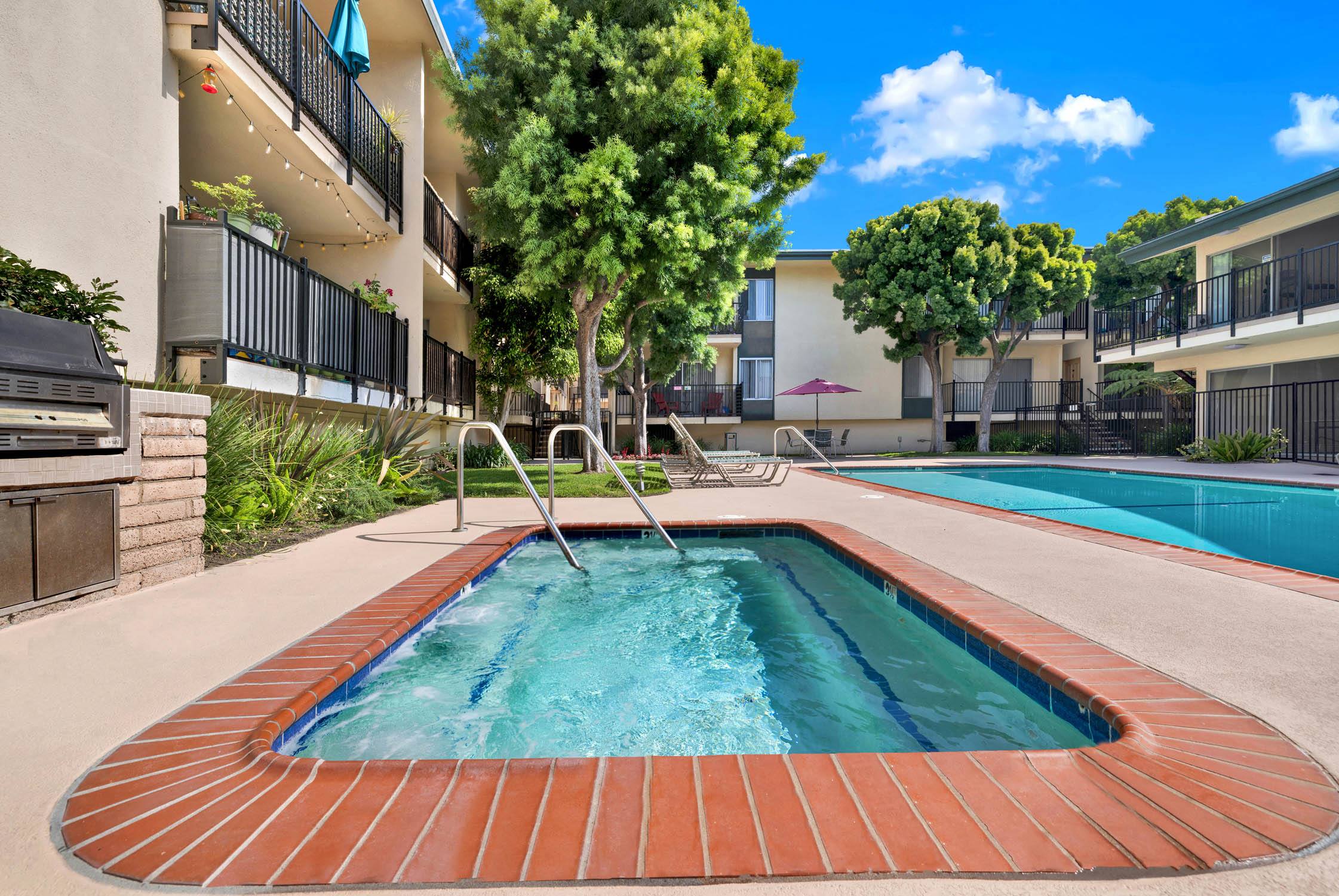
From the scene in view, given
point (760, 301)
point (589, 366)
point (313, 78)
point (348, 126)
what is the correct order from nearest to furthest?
point (313, 78)
point (348, 126)
point (589, 366)
point (760, 301)

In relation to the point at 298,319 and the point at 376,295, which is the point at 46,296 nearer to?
the point at 298,319

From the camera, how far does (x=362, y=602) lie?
10.9 ft

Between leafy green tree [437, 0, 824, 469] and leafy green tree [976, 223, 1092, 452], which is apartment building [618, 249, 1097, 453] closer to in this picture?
leafy green tree [976, 223, 1092, 452]

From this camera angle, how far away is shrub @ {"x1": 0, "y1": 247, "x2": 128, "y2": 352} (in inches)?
130

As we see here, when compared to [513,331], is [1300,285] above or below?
above

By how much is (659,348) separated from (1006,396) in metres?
15.4

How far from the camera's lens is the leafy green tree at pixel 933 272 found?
21.0 m

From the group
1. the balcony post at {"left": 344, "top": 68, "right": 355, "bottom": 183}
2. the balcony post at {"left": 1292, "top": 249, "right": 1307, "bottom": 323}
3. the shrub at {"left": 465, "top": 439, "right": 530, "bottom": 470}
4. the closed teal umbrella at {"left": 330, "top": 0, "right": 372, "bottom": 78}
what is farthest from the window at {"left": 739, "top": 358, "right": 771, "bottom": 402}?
the closed teal umbrella at {"left": 330, "top": 0, "right": 372, "bottom": 78}

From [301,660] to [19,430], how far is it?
1.71m

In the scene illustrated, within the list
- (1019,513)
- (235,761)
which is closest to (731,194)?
(1019,513)

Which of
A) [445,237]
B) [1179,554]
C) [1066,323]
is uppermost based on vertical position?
[1066,323]

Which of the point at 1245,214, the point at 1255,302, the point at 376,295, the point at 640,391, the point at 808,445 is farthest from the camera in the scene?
the point at 640,391

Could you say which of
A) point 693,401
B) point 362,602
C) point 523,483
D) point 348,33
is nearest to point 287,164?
point 348,33

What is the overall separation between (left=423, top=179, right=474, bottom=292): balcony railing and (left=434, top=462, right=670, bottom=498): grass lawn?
4.08m
